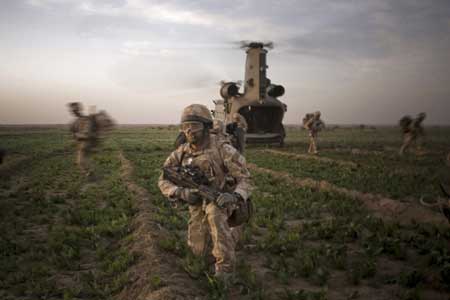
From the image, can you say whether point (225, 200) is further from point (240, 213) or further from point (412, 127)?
point (412, 127)

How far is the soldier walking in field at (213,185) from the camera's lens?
4.78 meters

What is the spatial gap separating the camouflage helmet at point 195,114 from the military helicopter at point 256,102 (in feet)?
72.4

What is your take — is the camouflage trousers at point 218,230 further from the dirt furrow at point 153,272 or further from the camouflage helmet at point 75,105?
the camouflage helmet at point 75,105

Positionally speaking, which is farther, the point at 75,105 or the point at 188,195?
the point at 75,105

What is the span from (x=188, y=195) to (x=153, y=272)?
46.0 inches

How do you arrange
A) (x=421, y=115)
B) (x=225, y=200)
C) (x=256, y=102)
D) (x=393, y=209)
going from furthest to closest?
(x=256, y=102) < (x=421, y=115) < (x=393, y=209) < (x=225, y=200)

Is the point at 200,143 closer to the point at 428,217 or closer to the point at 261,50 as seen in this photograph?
the point at 428,217

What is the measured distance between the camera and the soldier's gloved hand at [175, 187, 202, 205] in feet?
16.2

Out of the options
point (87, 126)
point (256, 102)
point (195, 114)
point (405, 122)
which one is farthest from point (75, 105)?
point (256, 102)

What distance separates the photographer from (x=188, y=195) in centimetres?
495

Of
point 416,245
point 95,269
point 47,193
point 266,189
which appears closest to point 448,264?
point 416,245

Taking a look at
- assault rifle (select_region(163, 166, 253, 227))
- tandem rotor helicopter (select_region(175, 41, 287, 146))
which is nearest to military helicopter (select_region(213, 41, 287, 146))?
tandem rotor helicopter (select_region(175, 41, 287, 146))

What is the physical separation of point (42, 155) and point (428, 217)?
24.3 meters

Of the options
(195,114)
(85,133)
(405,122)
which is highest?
(405,122)
